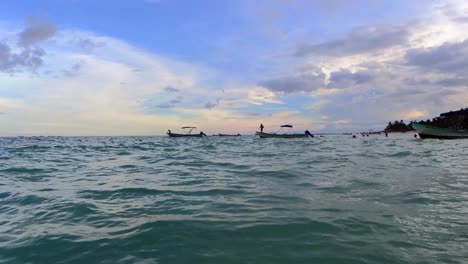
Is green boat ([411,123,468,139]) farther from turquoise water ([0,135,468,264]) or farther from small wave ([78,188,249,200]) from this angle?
small wave ([78,188,249,200])

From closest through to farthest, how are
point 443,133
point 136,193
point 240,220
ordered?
1. point 240,220
2. point 136,193
3. point 443,133

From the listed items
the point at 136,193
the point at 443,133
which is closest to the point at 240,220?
the point at 136,193

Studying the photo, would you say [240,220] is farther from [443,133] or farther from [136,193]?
[443,133]

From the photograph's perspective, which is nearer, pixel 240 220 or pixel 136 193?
pixel 240 220

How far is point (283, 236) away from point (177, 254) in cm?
187

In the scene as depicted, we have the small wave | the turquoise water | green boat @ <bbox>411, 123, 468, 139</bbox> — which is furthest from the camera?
green boat @ <bbox>411, 123, 468, 139</bbox>

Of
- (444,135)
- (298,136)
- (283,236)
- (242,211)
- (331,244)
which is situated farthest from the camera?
(298,136)

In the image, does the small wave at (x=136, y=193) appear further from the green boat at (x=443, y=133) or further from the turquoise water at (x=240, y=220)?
the green boat at (x=443, y=133)

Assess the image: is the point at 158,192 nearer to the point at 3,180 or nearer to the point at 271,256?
the point at 271,256

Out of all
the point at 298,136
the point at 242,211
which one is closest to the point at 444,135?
the point at 298,136

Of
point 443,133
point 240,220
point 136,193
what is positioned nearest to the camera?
point 240,220

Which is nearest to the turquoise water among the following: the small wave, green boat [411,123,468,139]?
the small wave

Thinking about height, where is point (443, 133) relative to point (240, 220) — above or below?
above

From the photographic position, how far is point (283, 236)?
240 inches
